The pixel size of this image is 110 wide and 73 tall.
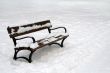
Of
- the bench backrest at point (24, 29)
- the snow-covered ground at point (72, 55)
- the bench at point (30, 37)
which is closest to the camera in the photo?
the snow-covered ground at point (72, 55)

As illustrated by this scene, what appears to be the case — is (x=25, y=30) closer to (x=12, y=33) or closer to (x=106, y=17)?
(x=12, y=33)

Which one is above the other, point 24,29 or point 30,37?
point 24,29

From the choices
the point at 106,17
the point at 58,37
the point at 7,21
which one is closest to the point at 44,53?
the point at 58,37

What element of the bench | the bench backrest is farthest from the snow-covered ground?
the bench backrest

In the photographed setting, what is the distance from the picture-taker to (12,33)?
6.15 metres

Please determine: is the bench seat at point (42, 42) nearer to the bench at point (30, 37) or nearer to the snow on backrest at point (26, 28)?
the bench at point (30, 37)

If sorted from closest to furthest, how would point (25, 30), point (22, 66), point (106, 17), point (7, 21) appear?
point (22, 66), point (25, 30), point (7, 21), point (106, 17)

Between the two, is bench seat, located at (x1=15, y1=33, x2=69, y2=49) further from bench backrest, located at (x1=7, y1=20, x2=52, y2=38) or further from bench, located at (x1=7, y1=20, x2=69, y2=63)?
bench backrest, located at (x1=7, y1=20, x2=52, y2=38)

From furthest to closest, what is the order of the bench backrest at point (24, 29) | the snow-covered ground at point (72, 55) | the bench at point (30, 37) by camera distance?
the bench backrest at point (24, 29)
the bench at point (30, 37)
the snow-covered ground at point (72, 55)

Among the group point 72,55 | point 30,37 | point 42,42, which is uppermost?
point 30,37

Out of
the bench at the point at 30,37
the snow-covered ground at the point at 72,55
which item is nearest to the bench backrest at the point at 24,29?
the bench at the point at 30,37

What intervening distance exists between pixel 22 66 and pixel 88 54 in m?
1.95

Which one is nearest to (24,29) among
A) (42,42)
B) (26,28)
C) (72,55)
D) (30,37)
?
(26,28)

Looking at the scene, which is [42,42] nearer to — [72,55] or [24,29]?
[24,29]
